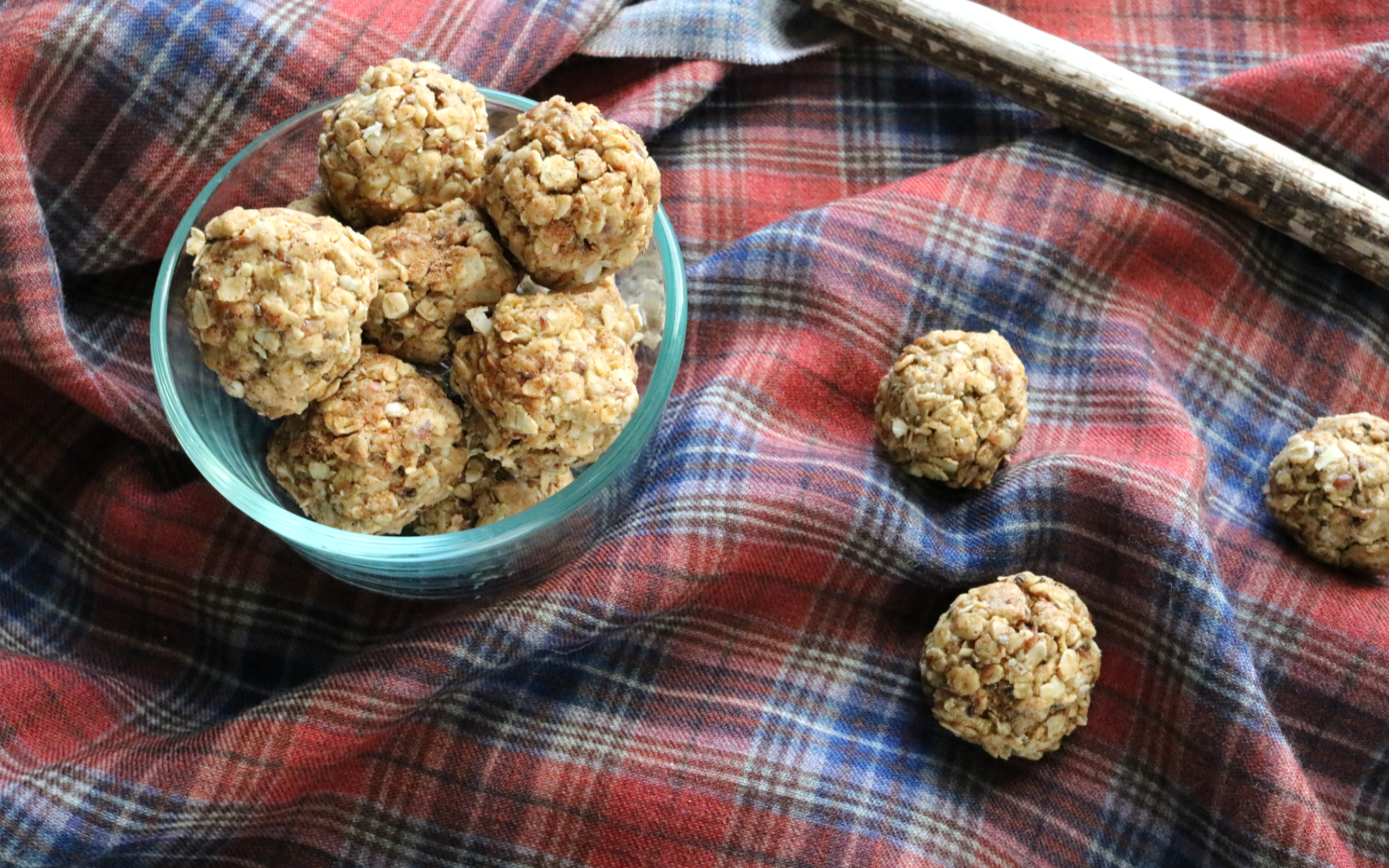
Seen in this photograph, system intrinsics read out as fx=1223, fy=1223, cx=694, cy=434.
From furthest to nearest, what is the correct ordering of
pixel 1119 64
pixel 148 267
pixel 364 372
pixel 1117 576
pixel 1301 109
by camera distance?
pixel 1119 64 → pixel 1301 109 → pixel 148 267 → pixel 1117 576 → pixel 364 372

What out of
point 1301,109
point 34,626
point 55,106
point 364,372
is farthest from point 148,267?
point 1301,109

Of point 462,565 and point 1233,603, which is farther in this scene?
point 1233,603

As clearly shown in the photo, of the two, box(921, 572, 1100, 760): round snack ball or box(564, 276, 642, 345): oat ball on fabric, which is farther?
box(921, 572, 1100, 760): round snack ball

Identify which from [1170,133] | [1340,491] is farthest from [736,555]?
[1170,133]

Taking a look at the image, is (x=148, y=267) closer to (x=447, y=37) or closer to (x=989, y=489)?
(x=447, y=37)

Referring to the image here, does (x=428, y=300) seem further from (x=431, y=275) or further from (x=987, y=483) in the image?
(x=987, y=483)

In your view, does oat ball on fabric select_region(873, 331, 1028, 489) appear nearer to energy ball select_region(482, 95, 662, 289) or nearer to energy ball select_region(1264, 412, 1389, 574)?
energy ball select_region(1264, 412, 1389, 574)

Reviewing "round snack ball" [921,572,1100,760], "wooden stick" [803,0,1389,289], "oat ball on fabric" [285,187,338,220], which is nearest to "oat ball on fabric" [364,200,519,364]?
"oat ball on fabric" [285,187,338,220]

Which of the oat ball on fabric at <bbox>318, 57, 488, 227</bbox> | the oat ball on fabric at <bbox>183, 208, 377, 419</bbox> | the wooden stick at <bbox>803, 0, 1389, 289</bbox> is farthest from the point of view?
the wooden stick at <bbox>803, 0, 1389, 289</bbox>
